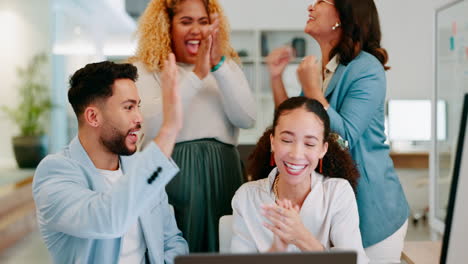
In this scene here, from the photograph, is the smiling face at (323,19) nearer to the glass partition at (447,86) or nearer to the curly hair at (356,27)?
the curly hair at (356,27)

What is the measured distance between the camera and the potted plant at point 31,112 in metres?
6.14

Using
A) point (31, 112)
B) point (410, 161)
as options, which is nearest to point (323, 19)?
point (410, 161)

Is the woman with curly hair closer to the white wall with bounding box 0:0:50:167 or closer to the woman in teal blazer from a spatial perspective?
the woman in teal blazer

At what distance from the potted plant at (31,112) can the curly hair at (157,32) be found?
450cm

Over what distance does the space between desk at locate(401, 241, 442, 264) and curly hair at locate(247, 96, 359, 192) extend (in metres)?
0.27

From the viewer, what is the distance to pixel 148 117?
1801mm

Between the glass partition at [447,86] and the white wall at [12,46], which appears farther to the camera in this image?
the white wall at [12,46]

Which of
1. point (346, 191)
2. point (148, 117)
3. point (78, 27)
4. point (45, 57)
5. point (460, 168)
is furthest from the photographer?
point (78, 27)

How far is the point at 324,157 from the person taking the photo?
180 cm

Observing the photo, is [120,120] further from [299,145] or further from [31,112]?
[31,112]

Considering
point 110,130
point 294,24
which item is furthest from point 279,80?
point 294,24

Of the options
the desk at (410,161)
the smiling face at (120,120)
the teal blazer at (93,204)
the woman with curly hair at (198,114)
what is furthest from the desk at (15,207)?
the desk at (410,161)

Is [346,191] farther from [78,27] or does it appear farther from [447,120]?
[78,27]

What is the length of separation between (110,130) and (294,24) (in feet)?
15.7
